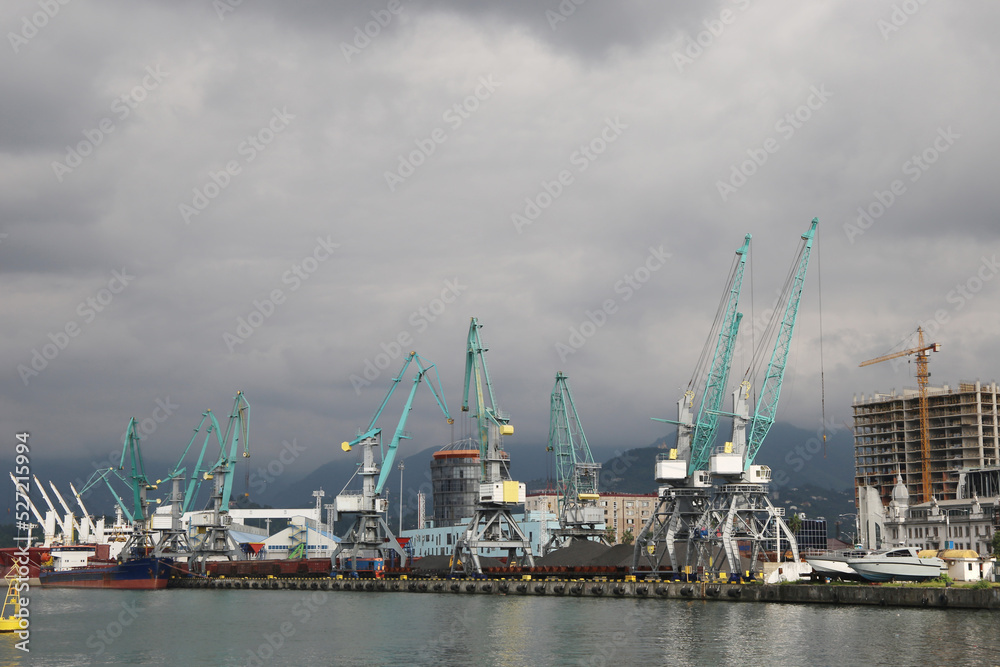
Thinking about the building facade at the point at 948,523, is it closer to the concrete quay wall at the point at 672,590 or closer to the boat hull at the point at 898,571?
the boat hull at the point at 898,571

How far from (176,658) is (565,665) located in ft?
75.7

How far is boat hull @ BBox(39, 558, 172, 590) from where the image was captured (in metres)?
148

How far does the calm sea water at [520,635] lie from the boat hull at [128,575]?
5075 centimetres

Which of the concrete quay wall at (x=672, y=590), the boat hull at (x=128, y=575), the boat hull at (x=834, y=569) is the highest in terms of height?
the boat hull at (x=834, y=569)

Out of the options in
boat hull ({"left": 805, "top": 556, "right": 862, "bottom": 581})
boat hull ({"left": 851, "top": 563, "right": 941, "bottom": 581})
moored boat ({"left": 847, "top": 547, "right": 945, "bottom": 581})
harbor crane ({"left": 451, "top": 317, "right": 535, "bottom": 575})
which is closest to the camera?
boat hull ({"left": 851, "top": 563, "right": 941, "bottom": 581})

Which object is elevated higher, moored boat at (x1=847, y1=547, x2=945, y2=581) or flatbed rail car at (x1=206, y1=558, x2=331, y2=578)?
moored boat at (x1=847, y1=547, x2=945, y2=581)

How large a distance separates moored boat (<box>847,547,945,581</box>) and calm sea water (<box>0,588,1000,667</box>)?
30.0 ft

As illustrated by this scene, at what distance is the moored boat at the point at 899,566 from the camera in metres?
86.1

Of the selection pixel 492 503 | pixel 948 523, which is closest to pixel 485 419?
pixel 492 503

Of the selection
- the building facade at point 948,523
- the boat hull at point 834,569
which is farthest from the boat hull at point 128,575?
the building facade at point 948,523

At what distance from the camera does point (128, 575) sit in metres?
149

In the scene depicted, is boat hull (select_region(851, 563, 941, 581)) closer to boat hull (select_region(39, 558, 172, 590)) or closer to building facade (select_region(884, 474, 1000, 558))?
building facade (select_region(884, 474, 1000, 558))

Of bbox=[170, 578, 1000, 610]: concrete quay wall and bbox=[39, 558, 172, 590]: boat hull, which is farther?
bbox=[39, 558, 172, 590]: boat hull

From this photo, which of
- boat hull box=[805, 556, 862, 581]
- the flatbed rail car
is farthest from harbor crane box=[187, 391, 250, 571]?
boat hull box=[805, 556, 862, 581]
